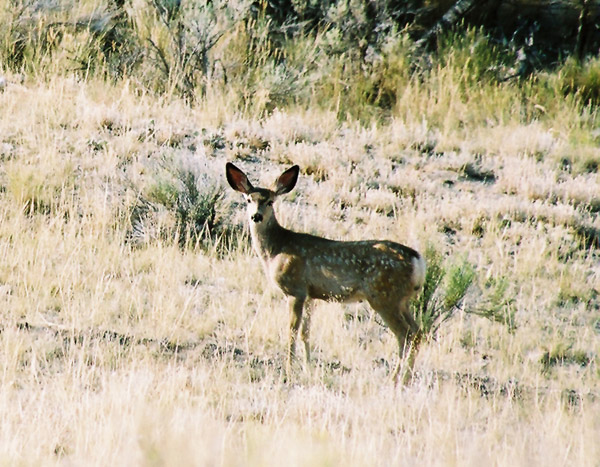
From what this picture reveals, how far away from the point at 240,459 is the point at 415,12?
12.5 metres

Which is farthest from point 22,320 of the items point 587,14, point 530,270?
point 587,14

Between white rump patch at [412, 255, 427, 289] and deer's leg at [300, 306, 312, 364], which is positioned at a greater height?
white rump patch at [412, 255, 427, 289]

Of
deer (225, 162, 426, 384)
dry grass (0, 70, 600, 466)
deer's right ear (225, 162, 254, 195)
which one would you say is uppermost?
deer's right ear (225, 162, 254, 195)

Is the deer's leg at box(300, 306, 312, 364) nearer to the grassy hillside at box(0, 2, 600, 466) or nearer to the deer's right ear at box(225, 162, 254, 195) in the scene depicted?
the grassy hillside at box(0, 2, 600, 466)

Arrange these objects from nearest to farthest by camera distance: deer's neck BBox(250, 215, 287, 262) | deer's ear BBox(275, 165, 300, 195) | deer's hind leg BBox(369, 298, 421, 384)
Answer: deer's hind leg BBox(369, 298, 421, 384)
deer's neck BBox(250, 215, 287, 262)
deer's ear BBox(275, 165, 300, 195)

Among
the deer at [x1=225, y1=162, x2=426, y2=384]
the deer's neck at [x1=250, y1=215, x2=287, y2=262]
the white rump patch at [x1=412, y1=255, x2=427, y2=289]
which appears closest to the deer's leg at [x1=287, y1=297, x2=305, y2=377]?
the deer at [x1=225, y1=162, x2=426, y2=384]

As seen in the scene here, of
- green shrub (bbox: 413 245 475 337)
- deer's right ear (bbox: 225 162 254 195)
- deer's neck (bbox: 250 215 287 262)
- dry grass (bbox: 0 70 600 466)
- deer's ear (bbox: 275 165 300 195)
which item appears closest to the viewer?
dry grass (bbox: 0 70 600 466)

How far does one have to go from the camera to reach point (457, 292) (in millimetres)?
8484

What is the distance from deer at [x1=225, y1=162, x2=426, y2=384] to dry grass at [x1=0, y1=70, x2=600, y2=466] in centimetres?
31

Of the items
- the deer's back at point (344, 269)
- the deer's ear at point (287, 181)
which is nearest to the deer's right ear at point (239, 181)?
the deer's ear at point (287, 181)

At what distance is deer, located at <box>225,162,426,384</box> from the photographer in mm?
7270

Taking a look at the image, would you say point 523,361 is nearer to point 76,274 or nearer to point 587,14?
point 76,274

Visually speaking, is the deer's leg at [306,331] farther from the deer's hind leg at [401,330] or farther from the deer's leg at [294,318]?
the deer's hind leg at [401,330]

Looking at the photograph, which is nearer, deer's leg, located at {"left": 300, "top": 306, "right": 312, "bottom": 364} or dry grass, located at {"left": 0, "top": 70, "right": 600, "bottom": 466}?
dry grass, located at {"left": 0, "top": 70, "right": 600, "bottom": 466}
